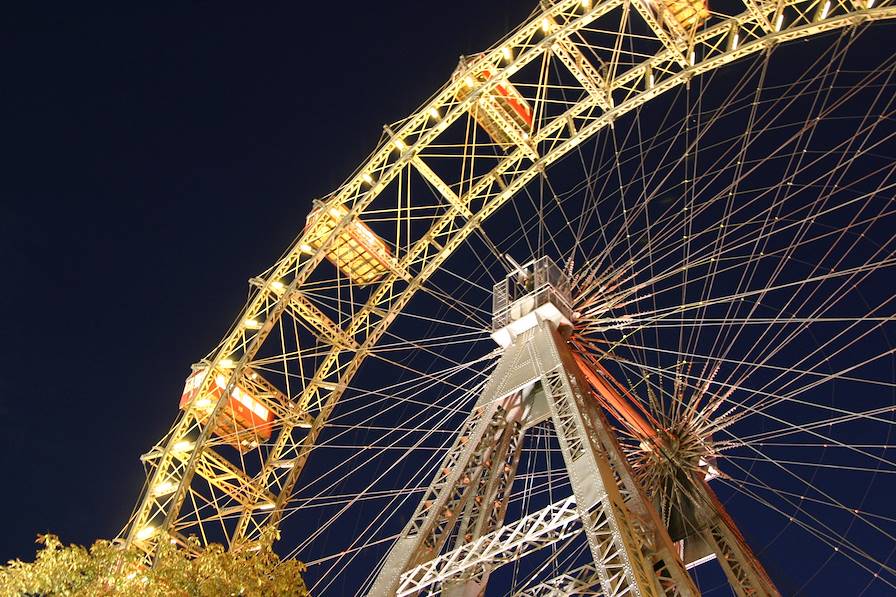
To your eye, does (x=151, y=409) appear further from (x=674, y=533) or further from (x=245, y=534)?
(x=674, y=533)

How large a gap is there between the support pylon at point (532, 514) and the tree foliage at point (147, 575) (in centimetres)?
151

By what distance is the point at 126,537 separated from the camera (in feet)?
58.7

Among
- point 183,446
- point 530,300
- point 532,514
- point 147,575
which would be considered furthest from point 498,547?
point 183,446

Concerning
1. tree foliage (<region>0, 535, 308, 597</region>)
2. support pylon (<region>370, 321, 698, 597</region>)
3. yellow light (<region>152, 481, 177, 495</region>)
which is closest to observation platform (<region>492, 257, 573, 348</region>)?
support pylon (<region>370, 321, 698, 597</region>)

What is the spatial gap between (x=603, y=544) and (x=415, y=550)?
→ 3004mm

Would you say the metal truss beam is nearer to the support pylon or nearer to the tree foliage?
the support pylon

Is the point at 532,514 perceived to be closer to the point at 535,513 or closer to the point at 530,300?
the point at 535,513

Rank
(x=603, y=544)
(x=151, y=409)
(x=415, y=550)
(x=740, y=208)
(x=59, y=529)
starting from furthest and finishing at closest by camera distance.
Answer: (x=151, y=409)
(x=59, y=529)
(x=740, y=208)
(x=415, y=550)
(x=603, y=544)

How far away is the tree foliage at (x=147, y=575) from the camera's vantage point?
11.4m

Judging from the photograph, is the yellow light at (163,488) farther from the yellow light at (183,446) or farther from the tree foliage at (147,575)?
the tree foliage at (147,575)

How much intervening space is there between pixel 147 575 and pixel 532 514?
17.0 feet

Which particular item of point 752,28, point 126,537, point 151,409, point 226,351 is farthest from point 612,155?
point 151,409

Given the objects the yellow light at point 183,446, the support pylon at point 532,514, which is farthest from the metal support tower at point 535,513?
the yellow light at point 183,446

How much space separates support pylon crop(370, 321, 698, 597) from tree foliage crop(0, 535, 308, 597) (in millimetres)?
1511
